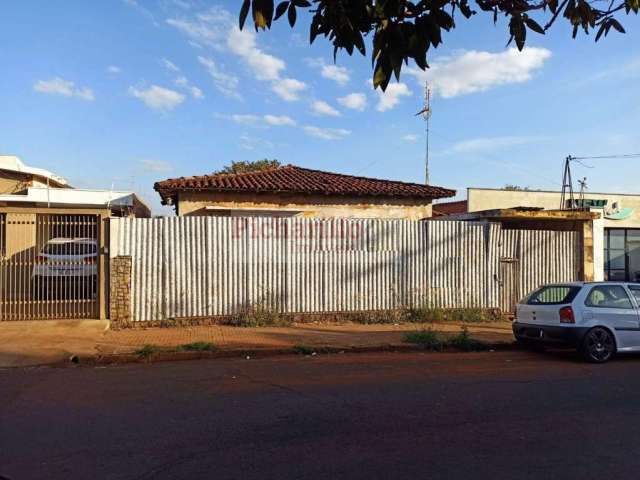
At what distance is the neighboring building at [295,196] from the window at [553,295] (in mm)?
6459

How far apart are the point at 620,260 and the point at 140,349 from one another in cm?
2394

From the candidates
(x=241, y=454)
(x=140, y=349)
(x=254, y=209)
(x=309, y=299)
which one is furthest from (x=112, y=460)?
(x=254, y=209)

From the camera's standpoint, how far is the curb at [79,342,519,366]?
9.20m

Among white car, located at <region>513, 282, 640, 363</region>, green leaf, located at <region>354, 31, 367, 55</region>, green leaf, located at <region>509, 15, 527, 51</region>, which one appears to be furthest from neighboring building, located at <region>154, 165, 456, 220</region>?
green leaf, located at <region>354, 31, 367, 55</region>

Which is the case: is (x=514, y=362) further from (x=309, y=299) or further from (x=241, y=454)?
(x=241, y=454)

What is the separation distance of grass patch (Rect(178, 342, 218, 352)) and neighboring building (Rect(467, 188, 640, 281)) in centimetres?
1848

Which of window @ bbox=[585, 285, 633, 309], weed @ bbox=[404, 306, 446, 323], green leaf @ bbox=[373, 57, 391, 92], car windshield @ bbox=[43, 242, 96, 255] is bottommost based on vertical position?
weed @ bbox=[404, 306, 446, 323]

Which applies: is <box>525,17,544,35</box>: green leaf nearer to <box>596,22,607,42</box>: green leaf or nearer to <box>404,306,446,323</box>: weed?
<box>596,22,607,42</box>: green leaf

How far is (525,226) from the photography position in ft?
54.0

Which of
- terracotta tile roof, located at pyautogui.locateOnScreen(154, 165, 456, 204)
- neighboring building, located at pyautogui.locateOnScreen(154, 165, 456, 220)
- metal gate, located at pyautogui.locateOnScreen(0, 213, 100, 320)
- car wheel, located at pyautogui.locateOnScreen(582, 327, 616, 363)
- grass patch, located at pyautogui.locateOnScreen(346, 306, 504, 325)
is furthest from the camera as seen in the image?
neighboring building, located at pyautogui.locateOnScreen(154, 165, 456, 220)

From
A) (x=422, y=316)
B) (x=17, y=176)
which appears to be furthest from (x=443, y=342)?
(x=17, y=176)

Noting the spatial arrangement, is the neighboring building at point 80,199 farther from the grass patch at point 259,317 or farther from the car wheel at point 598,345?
the car wheel at point 598,345

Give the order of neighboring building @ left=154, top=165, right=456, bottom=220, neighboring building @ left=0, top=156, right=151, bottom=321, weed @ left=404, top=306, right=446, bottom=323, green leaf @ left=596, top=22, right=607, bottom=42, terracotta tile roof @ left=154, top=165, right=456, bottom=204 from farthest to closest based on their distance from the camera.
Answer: neighboring building @ left=154, top=165, right=456, bottom=220, terracotta tile roof @ left=154, top=165, right=456, bottom=204, weed @ left=404, top=306, right=446, bottom=323, neighboring building @ left=0, top=156, right=151, bottom=321, green leaf @ left=596, top=22, right=607, bottom=42

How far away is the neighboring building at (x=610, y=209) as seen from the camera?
85.9ft
